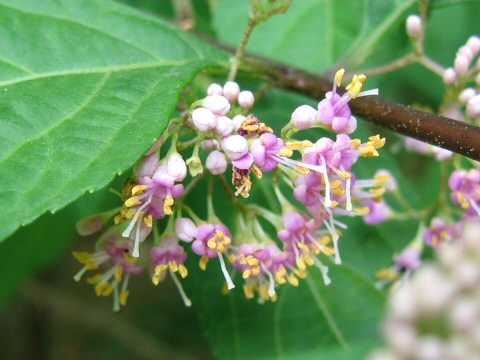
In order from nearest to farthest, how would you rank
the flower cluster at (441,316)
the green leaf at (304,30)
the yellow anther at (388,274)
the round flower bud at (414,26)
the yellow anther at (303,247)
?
1. the yellow anther at (303,247)
2. the round flower bud at (414,26)
3. the yellow anther at (388,274)
4. the green leaf at (304,30)
5. the flower cluster at (441,316)

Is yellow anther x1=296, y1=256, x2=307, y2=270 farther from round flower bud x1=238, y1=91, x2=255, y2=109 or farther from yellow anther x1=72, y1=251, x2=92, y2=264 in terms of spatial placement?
yellow anther x1=72, y1=251, x2=92, y2=264

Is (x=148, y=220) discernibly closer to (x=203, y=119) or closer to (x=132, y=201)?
(x=132, y=201)

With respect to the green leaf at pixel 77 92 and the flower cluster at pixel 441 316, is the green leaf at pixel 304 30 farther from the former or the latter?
the flower cluster at pixel 441 316

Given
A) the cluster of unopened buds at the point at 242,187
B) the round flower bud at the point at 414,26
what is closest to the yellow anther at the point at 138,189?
the cluster of unopened buds at the point at 242,187

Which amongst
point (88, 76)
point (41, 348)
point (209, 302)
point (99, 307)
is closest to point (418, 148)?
point (209, 302)

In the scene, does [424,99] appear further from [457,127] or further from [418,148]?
[457,127]

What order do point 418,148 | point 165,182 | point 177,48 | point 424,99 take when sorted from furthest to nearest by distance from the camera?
point 424,99, point 418,148, point 177,48, point 165,182

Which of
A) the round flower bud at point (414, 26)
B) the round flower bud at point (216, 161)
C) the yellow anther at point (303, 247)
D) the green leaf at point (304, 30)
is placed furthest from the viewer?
the green leaf at point (304, 30)
